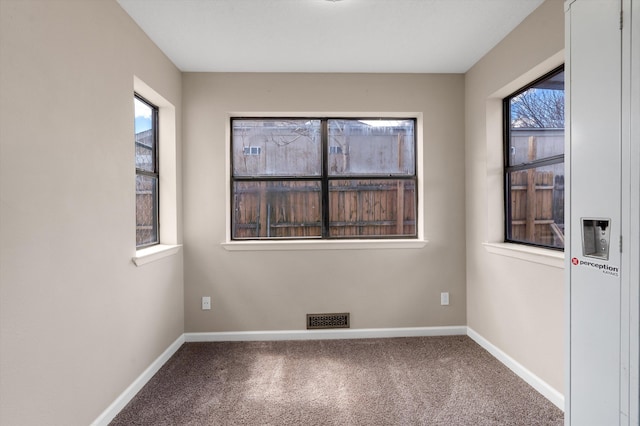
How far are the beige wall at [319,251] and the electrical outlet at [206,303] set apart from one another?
51mm

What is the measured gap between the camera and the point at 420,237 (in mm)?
3381

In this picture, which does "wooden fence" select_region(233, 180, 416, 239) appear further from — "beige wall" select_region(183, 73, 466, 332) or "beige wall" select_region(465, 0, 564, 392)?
"beige wall" select_region(465, 0, 564, 392)

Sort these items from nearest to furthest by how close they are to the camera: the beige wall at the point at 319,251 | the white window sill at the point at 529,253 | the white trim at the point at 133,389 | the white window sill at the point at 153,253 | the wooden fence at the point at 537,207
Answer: the white trim at the point at 133,389 < the white window sill at the point at 529,253 < the wooden fence at the point at 537,207 < the white window sill at the point at 153,253 < the beige wall at the point at 319,251

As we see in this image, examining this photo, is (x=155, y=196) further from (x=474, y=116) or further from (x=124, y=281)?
(x=474, y=116)

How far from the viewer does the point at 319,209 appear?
3.42m

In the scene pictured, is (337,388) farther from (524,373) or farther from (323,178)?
(323,178)

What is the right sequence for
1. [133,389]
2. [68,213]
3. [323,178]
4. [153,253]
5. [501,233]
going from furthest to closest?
[323,178] → [501,233] → [153,253] → [133,389] → [68,213]

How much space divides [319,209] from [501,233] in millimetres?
1643

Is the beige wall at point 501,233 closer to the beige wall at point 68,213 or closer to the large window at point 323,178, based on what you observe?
the large window at point 323,178

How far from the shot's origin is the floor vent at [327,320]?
10.7 feet

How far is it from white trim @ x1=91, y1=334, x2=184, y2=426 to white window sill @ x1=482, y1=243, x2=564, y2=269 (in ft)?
9.27
